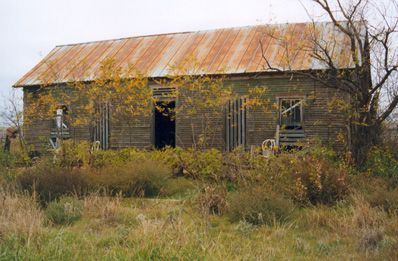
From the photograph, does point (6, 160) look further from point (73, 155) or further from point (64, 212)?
point (64, 212)

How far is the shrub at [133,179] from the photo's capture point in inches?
394

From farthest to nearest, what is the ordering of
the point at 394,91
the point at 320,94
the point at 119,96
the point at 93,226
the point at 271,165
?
the point at 320,94
the point at 119,96
the point at 394,91
the point at 271,165
the point at 93,226

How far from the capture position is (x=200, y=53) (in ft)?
56.5

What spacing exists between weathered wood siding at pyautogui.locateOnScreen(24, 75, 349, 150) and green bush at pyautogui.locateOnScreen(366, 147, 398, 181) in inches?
91.1

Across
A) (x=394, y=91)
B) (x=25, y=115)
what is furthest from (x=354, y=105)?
(x=25, y=115)

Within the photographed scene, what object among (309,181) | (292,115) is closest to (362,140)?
(309,181)

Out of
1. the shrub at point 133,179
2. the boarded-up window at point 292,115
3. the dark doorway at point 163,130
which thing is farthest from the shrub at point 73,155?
the boarded-up window at point 292,115

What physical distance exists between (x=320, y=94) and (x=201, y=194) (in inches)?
304

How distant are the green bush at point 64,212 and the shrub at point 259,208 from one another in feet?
8.64

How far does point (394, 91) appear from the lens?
37.6 feet

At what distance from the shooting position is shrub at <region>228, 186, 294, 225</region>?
24.4 feet

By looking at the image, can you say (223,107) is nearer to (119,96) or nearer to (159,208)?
(119,96)

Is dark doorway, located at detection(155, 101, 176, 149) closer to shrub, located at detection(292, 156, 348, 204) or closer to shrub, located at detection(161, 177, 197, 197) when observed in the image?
shrub, located at detection(161, 177, 197, 197)

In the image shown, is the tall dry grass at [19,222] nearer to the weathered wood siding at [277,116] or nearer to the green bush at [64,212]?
the green bush at [64,212]
